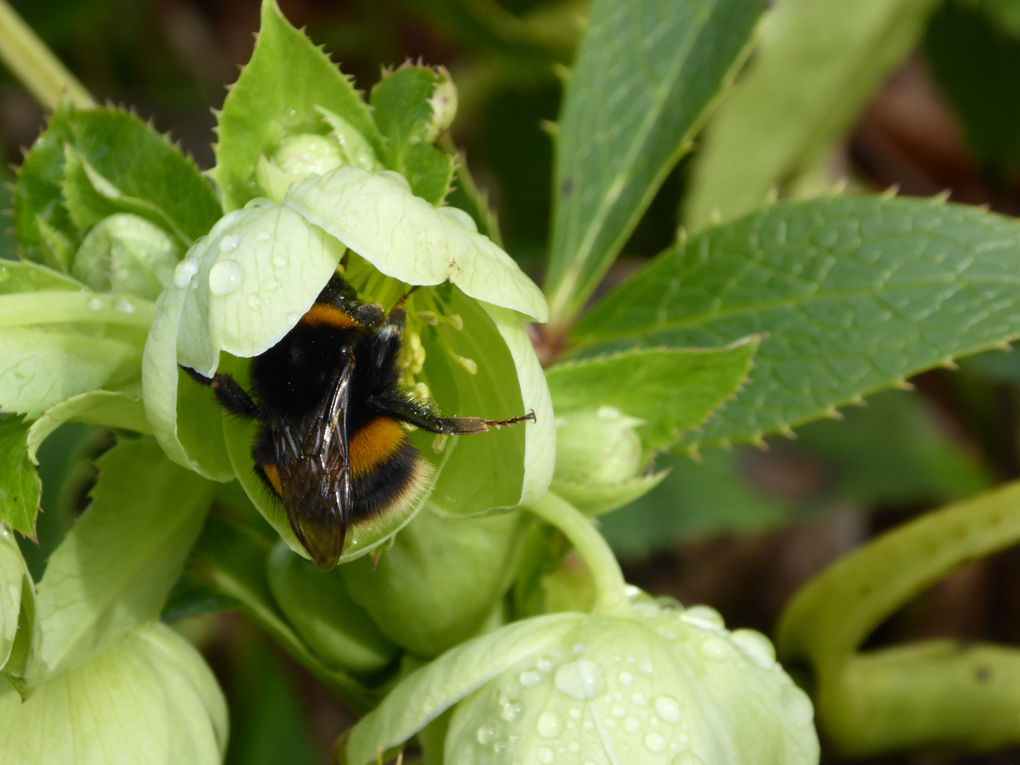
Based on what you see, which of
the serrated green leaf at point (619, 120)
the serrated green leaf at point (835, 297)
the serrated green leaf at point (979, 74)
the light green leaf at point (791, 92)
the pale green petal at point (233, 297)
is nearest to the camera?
the pale green petal at point (233, 297)

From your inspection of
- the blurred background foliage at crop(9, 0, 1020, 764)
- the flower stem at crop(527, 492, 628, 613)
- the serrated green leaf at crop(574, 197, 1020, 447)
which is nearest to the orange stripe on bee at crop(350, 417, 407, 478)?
the flower stem at crop(527, 492, 628, 613)

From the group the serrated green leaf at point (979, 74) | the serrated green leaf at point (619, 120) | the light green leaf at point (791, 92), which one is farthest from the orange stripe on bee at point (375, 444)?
the serrated green leaf at point (979, 74)

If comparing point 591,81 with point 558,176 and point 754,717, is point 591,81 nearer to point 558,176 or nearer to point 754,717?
point 558,176

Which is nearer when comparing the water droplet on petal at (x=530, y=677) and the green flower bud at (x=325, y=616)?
the water droplet on petal at (x=530, y=677)

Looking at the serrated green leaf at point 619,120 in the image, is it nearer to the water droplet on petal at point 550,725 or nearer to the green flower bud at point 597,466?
the green flower bud at point 597,466

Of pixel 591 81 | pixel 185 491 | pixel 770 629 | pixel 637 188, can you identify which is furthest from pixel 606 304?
pixel 770 629
